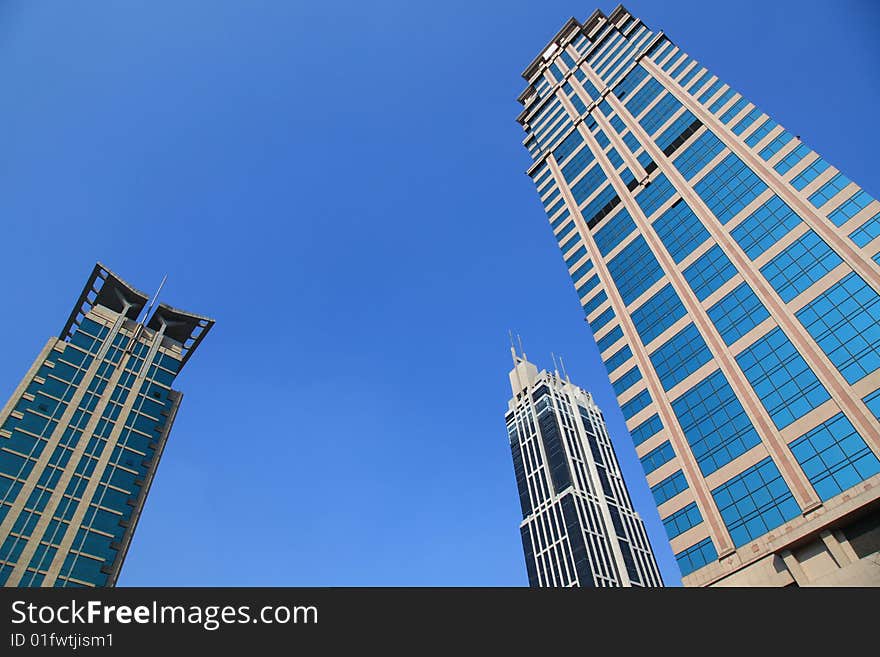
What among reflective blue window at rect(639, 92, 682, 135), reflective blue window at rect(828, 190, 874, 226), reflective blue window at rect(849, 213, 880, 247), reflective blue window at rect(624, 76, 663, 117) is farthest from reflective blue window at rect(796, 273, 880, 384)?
reflective blue window at rect(624, 76, 663, 117)

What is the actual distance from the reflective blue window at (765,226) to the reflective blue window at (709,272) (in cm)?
184

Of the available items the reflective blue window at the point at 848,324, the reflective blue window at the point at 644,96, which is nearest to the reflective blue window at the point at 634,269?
the reflective blue window at the point at 848,324

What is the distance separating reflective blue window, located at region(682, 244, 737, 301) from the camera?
49.0 m

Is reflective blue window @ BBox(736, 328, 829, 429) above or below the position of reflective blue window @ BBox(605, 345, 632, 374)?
below

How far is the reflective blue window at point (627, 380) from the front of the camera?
50906 millimetres

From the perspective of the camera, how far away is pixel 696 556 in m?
39.3

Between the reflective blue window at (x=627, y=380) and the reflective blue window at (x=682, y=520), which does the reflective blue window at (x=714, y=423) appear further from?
the reflective blue window at (x=627, y=380)

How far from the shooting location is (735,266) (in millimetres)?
48312

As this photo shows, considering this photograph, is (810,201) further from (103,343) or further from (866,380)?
(103,343)

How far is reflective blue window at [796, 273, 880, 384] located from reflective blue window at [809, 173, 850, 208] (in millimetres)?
8015

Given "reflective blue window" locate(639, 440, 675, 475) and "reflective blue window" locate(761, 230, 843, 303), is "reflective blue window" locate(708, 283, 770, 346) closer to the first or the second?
"reflective blue window" locate(761, 230, 843, 303)

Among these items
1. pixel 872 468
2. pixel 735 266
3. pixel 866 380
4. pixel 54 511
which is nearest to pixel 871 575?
pixel 872 468

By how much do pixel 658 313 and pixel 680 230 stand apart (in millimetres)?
9334
